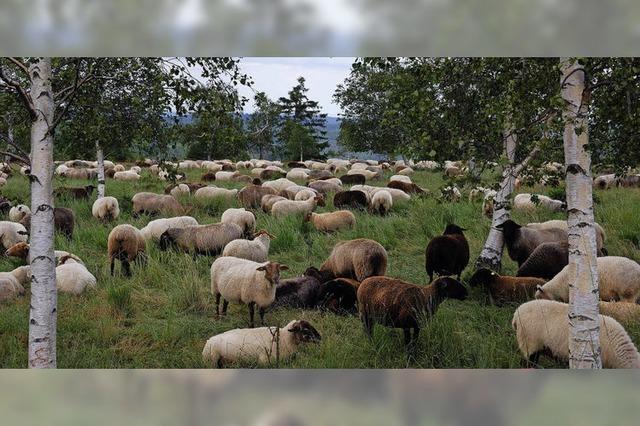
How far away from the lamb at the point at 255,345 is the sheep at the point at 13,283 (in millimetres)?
2598

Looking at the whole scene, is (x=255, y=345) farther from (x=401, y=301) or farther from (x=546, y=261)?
(x=546, y=261)

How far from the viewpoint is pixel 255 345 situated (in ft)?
14.8

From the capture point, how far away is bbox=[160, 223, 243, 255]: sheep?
25.3 ft

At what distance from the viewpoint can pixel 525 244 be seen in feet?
22.9

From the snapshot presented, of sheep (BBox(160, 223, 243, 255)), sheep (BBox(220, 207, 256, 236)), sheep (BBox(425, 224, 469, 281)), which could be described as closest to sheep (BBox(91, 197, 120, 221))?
sheep (BBox(220, 207, 256, 236))

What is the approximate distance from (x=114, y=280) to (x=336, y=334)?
2851 mm

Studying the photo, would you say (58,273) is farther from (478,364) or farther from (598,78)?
(598,78)

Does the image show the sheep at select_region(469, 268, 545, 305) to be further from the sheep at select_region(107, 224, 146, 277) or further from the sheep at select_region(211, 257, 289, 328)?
the sheep at select_region(107, 224, 146, 277)

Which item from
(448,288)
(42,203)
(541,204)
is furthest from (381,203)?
(42,203)

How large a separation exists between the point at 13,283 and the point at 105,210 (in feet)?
13.3

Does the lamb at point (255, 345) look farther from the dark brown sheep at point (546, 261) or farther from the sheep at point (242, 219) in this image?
the sheep at point (242, 219)

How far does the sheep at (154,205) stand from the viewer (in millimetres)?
10602

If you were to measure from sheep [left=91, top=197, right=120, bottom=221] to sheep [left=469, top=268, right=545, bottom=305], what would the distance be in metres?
6.69

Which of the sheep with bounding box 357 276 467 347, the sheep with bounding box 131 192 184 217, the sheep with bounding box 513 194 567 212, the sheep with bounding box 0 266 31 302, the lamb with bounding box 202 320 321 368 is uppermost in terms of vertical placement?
the sheep with bounding box 131 192 184 217
